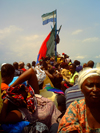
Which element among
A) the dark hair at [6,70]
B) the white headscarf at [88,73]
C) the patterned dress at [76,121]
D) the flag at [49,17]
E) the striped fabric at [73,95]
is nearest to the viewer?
the patterned dress at [76,121]

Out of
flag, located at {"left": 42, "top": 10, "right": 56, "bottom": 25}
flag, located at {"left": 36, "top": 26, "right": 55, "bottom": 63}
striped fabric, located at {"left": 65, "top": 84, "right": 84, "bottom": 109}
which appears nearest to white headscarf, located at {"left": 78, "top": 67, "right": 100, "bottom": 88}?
striped fabric, located at {"left": 65, "top": 84, "right": 84, "bottom": 109}

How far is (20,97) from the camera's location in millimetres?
2176

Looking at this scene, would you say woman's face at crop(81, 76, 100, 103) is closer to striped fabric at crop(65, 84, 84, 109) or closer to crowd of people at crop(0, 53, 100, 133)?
crowd of people at crop(0, 53, 100, 133)

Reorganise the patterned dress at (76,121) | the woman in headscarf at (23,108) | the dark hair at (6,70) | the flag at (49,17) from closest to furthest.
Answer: the patterned dress at (76,121)
the woman in headscarf at (23,108)
the dark hair at (6,70)
the flag at (49,17)

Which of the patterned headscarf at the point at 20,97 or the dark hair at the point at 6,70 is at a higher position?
the dark hair at the point at 6,70

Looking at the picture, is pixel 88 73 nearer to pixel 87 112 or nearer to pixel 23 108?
pixel 87 112

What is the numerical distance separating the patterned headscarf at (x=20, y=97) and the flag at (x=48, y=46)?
41.0 feet

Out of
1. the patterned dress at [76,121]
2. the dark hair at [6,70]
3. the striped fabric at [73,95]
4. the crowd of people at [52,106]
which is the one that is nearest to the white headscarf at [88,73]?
the crowd of people at [52,106]

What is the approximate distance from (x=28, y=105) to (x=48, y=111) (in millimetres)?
446

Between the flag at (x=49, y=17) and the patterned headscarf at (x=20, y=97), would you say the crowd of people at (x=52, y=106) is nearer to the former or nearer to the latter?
the patterned headscarf at (x=20, y=97)

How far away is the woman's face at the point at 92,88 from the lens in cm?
163

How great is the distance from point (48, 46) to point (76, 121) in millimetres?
13785

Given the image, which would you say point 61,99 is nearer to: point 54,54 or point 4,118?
point 4,118

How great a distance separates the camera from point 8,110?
2174 mm
